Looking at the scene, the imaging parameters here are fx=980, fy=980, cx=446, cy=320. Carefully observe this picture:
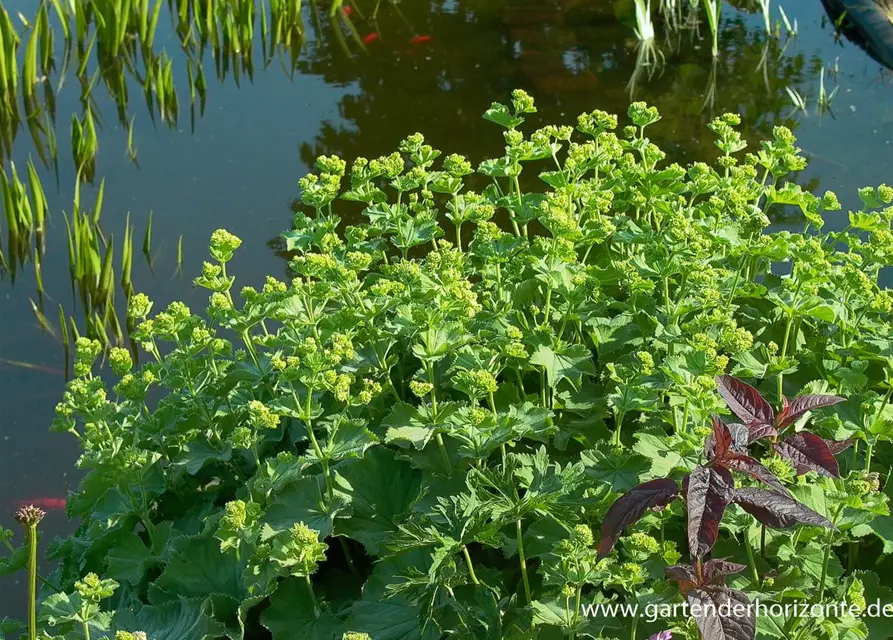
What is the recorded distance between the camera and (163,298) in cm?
416

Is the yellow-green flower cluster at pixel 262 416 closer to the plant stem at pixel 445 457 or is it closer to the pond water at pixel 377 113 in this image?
the plant stem at pixel 445 457

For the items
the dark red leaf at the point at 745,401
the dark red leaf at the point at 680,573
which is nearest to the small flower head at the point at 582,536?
the dark red leaf at the point at 680,573

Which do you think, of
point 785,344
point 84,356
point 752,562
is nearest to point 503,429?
point 752,562

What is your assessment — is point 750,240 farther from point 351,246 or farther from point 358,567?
point 358,567

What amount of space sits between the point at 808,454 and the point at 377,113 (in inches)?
159

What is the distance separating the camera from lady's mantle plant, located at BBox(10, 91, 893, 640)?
1.86m

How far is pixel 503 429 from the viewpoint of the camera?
6.44 feet

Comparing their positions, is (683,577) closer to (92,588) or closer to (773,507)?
(773,507)

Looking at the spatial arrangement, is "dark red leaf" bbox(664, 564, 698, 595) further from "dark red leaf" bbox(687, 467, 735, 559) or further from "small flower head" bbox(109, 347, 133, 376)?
"small flower head" bbox(109, 347, 133, 376)

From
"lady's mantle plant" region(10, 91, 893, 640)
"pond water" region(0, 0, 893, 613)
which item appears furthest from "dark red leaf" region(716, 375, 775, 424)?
"pond water" region(0, 0, 893, 613)

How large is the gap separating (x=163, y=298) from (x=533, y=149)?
6.85 ft

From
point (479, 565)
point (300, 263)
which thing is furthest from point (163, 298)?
point (479, 565)

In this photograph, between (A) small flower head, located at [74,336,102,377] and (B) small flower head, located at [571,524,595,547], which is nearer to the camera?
(B) small flower head, located at [571,524,595,547]

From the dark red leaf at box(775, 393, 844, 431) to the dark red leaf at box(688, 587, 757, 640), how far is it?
0.34 meters
